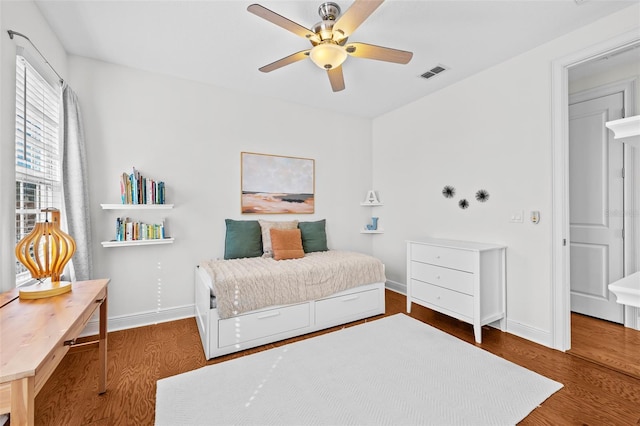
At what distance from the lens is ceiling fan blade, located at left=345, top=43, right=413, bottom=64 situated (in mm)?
2016

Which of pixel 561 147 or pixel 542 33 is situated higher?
pixel 542 33

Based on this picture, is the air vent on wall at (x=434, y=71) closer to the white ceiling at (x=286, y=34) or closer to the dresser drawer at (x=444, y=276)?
the white ceiling at (x=286, y=34)

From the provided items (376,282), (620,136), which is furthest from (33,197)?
(620,136)

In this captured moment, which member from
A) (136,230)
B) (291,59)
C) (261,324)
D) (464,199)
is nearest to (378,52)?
(291,59)

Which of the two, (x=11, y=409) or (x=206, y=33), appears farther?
(x=206, y=33)

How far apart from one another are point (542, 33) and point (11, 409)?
12.5 ft

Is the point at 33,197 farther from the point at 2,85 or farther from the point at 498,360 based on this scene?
the point at 498,360

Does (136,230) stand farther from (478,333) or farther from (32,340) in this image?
(478,333)

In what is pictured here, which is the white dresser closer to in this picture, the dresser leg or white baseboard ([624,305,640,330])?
the dresser leg

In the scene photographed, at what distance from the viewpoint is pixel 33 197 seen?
2.07 m

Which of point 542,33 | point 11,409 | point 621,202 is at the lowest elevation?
point 11,409

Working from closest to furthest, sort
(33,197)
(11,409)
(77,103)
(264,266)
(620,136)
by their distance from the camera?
(11,409) < (620,136) < (33,197) < (77,103) < (264,266)

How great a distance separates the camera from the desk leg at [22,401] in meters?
0.84

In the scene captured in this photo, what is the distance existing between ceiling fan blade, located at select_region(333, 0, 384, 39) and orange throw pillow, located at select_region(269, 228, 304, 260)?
6.95ft
